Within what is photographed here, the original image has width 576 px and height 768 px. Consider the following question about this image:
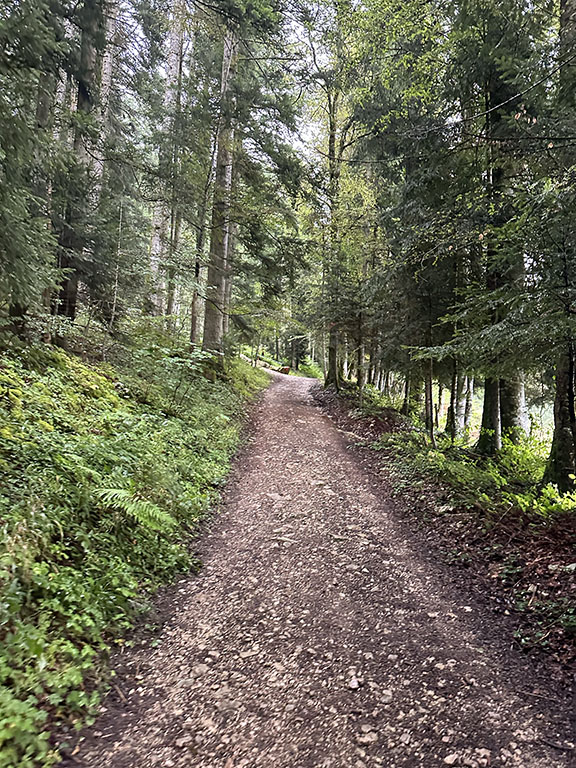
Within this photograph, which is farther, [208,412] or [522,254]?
[208,412]

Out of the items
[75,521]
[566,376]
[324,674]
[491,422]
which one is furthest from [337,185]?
[324,674]

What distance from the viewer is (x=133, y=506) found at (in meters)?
4.02

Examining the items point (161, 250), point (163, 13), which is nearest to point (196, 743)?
point (161, 250)

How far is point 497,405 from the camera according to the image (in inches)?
340

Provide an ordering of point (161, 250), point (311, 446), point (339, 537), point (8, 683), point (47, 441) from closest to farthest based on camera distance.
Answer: point (8, 683)
point (47, 441)
point (339, 537)
point (311, 446)
point (161, 250)

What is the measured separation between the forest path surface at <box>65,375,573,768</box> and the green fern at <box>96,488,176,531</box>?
2.36ft

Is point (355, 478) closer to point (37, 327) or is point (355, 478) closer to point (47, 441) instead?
point (47, 441)

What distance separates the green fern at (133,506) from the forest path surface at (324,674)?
28.4 inches

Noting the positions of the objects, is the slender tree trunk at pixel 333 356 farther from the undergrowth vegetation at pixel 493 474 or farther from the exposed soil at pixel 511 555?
the exposed soil at pixel 511 555

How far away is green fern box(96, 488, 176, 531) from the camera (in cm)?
402

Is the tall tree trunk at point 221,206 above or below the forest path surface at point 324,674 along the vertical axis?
above

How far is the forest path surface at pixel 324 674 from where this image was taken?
243 centimetres

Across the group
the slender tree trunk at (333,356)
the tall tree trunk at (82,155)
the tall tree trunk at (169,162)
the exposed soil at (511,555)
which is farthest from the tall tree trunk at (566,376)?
the slender tree trunk at (333,356)

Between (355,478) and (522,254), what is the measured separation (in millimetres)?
4689
